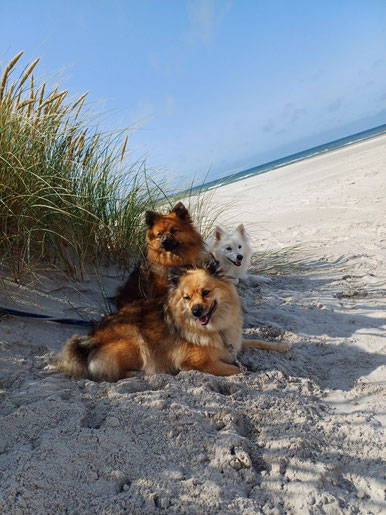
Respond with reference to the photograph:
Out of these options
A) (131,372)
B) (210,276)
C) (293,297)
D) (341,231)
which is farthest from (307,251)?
(131,372)

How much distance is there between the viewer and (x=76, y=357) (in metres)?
2.92

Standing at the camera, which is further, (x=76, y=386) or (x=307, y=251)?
(x=307, y=251)

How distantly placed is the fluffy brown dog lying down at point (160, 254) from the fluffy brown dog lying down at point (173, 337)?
0.54 meters

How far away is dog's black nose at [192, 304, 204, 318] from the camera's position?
9.62ft

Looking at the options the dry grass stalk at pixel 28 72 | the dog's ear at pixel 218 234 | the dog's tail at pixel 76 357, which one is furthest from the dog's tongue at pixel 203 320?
the dry grass stalk at pixel 28 72

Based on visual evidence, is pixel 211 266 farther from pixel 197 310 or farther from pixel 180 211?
pixel 180 211

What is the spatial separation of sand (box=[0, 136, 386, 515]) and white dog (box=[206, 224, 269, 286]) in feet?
3.71

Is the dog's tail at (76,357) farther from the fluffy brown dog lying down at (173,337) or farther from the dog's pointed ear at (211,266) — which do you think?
the dog's pointed ear at (211,266)

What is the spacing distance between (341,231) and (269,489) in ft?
19.4

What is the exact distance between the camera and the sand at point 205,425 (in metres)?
1.73

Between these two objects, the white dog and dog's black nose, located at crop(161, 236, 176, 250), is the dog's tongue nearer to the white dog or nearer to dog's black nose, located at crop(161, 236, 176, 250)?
dog's black nose, located at crop(161, 236, 176, 250)

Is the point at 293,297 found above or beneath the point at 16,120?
beneath

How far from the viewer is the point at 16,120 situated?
12.5ft

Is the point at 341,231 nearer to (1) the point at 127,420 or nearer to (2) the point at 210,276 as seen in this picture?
(2) the point at 210,276
